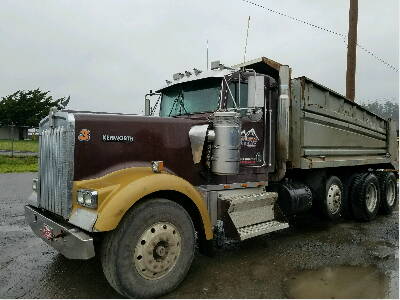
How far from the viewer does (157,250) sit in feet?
12.3

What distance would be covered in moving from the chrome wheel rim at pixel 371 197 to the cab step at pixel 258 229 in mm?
3223

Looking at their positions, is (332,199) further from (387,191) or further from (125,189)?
(125,189)

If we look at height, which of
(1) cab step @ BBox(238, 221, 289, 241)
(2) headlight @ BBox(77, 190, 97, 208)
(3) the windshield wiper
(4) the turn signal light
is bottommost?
(1) cab step @ BBox(238, 221, 289, 241)

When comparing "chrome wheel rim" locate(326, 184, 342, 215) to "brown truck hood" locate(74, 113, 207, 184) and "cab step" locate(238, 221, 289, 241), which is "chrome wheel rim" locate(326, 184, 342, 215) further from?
"brown truck hood" locate(74, 113, 207, 184)

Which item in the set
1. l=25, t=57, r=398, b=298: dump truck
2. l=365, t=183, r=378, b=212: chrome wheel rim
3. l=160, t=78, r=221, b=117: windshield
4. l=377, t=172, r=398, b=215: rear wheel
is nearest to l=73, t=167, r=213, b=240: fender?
l=25, t=57, r=398, b=298: dump truck

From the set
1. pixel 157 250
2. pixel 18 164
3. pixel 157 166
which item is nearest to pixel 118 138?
pixel 157 166

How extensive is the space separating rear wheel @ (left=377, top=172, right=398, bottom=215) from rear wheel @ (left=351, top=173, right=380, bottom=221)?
620 millimetres

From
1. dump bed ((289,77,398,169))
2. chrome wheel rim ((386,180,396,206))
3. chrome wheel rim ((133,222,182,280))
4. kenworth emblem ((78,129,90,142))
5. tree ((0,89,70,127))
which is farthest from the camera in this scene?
tree ((0,89,70,127))

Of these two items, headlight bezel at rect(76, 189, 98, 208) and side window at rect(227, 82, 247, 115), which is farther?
side window at rect(227, 82, 247, 115)

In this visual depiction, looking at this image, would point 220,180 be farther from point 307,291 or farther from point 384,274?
point 384,274

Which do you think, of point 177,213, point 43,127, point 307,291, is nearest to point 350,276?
point 307,291

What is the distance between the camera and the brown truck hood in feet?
12.5

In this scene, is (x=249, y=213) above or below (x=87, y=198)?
below

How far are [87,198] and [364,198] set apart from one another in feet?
18.8
